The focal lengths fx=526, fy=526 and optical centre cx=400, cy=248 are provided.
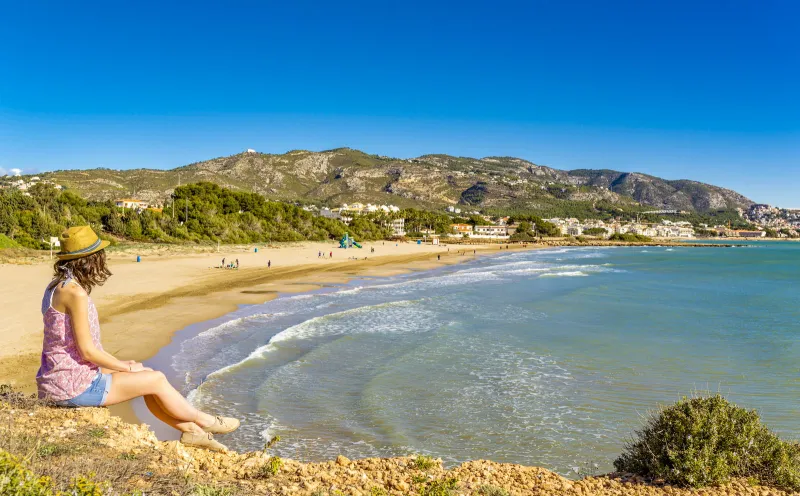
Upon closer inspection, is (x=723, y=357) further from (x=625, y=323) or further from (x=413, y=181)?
(x=413, y=181)

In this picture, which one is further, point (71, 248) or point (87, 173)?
point (87, 173)

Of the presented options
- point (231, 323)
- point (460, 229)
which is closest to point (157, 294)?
point (231, 323)

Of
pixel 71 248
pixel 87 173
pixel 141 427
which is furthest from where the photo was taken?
pixel 87 173

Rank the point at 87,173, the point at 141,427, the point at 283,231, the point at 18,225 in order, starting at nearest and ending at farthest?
the point at 141,427 < the point at 18,225 < the point at 283,231 < the point at 87,173

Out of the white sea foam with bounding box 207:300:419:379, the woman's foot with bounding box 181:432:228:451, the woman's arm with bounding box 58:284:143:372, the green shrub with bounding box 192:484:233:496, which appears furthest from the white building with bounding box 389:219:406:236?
the green shrub with bounding box 192:484:233:496

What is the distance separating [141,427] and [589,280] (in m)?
30.9

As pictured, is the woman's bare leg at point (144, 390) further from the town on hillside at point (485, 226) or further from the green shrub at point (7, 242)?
the town on hillside at point (485, 226)

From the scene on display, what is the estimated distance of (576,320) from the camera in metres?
17.4

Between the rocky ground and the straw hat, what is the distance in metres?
1.26

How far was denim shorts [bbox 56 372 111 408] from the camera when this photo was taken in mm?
3967

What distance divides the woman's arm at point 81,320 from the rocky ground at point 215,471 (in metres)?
0.62

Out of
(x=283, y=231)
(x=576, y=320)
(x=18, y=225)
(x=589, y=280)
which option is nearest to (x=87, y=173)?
(x=283, y=231)

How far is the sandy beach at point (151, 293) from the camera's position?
37.2 ft

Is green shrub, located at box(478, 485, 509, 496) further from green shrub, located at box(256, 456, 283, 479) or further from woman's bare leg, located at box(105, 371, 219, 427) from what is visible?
woman's bare leg, located at box(105, 371, 219, 427)
